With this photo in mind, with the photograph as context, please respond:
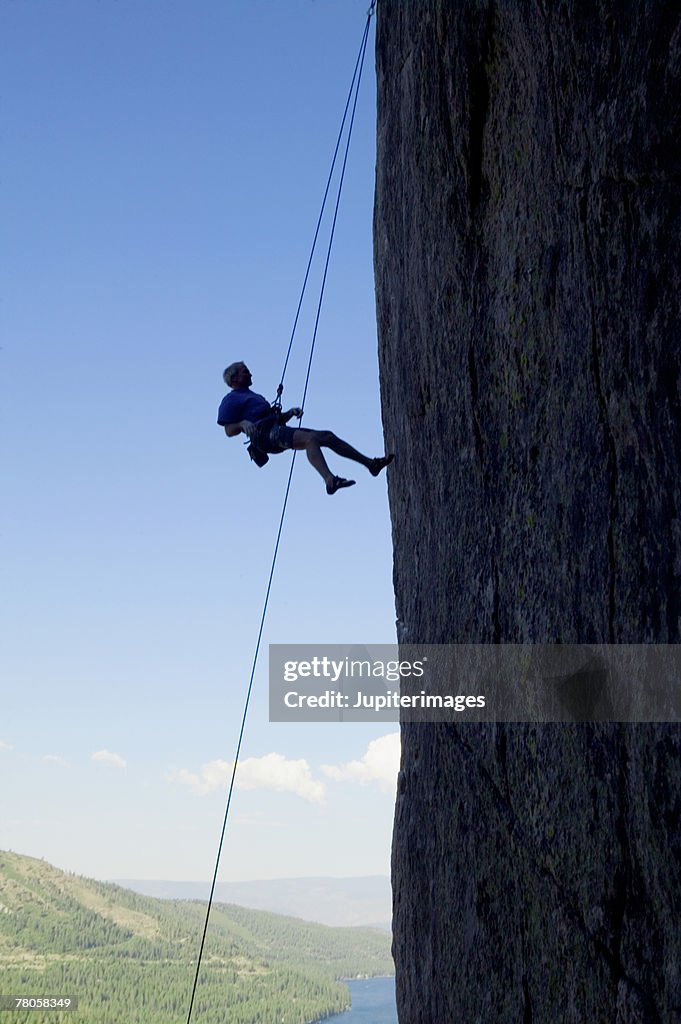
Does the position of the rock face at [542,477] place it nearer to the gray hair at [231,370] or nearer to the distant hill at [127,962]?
the gray hair at [231,370]

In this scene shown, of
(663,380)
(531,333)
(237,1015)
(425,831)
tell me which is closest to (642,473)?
(663,380)

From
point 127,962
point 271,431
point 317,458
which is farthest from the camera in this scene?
point 127,962

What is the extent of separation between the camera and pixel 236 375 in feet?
29.2

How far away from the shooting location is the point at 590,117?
5.25 metres

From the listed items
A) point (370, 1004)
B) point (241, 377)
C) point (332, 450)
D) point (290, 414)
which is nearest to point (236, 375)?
point (241, 377)

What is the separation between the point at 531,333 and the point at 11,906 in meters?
153

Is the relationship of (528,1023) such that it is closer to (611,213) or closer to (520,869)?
(520,869)

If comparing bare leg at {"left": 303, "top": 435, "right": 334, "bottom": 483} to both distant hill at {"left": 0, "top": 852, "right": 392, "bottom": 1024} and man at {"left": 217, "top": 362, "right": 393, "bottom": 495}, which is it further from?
distant hill at {"left": 0, "top": 852, "right": 392, "bottom": 1024}

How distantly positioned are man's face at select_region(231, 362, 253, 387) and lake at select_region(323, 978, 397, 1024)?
453 feet

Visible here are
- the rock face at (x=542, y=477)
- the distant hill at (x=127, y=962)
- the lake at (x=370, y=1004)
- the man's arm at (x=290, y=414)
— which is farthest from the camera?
the lake at (x=370, y=1004)

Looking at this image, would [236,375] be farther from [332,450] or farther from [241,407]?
[332,450]

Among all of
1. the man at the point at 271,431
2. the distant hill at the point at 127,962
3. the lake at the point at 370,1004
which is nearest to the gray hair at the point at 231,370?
the man at the point at 271,431

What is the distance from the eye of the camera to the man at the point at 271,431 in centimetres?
739

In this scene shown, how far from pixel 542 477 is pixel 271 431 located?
3.59 meters
